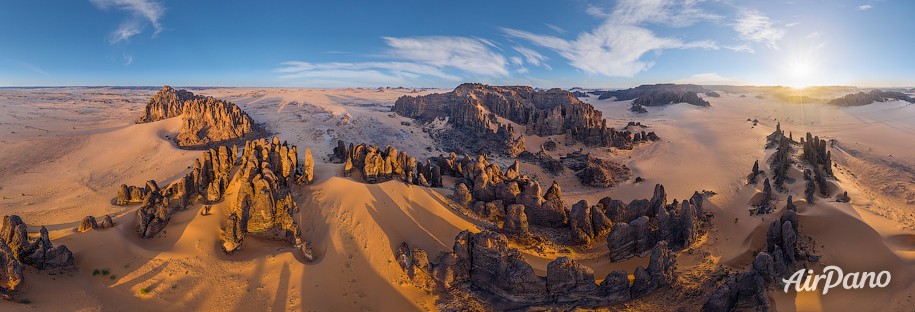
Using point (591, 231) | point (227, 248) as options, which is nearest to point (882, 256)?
point (591, 231)

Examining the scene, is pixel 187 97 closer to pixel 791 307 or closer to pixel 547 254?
pixel 547 254

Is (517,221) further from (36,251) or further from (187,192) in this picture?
(36,251)

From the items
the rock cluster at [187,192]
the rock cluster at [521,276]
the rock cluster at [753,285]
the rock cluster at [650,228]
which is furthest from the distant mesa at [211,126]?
the rock cluster at [753,285]

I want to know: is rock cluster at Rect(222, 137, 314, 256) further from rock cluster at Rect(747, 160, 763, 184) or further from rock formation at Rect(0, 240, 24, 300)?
rock cluster at Rect(747, 160, 763, 184)

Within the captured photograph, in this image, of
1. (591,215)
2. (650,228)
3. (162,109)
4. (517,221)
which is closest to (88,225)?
(517,221)

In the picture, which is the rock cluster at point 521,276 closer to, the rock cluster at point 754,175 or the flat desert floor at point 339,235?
the flat desert floor at point 339,235

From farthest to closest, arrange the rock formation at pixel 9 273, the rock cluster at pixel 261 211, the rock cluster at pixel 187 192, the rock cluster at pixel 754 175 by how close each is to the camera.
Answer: the rock cluster at pixel 754 175 < the rock cluster at pixel 187 192 < the rock cluster at pixel 261 211 < the rock formation at pixel 9 273

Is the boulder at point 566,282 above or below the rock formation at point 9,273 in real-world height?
below
